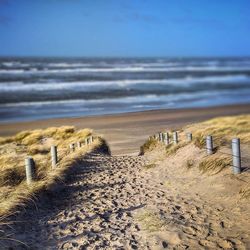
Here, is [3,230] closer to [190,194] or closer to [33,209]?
[33,209]

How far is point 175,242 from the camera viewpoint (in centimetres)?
536

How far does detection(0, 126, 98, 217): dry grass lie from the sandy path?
291mm

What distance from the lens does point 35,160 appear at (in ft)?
38.6

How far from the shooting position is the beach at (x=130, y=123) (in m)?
19.4

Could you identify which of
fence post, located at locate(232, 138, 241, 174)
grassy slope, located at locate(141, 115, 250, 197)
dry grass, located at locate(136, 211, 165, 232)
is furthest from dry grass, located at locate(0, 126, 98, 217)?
fence post, located at locate(232, 138, 241, 174)

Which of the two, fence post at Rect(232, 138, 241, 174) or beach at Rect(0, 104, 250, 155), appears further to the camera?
beach at Rect(0, 104, 250, 155)

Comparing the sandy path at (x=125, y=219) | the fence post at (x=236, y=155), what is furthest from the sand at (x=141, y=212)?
the fence post at (x=236, y=155)

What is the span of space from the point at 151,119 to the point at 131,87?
664 inches

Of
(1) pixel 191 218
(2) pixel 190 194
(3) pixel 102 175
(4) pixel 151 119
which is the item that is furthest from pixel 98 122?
(1) pixel 191 218

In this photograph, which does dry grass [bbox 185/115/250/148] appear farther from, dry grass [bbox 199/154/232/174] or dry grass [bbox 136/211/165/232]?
dry grass [bbox 136/211/165/232]

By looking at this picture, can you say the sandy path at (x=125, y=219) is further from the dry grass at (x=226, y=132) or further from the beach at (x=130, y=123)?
the beach at (x=130, y=123)

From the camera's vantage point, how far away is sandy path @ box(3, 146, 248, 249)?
5.40m

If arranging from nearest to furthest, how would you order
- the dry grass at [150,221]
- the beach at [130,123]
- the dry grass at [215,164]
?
1. the dry grass at [150,221]
2. the dry grass at [215,164]
3. the beach at [130,123]

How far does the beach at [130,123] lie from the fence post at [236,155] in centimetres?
991
